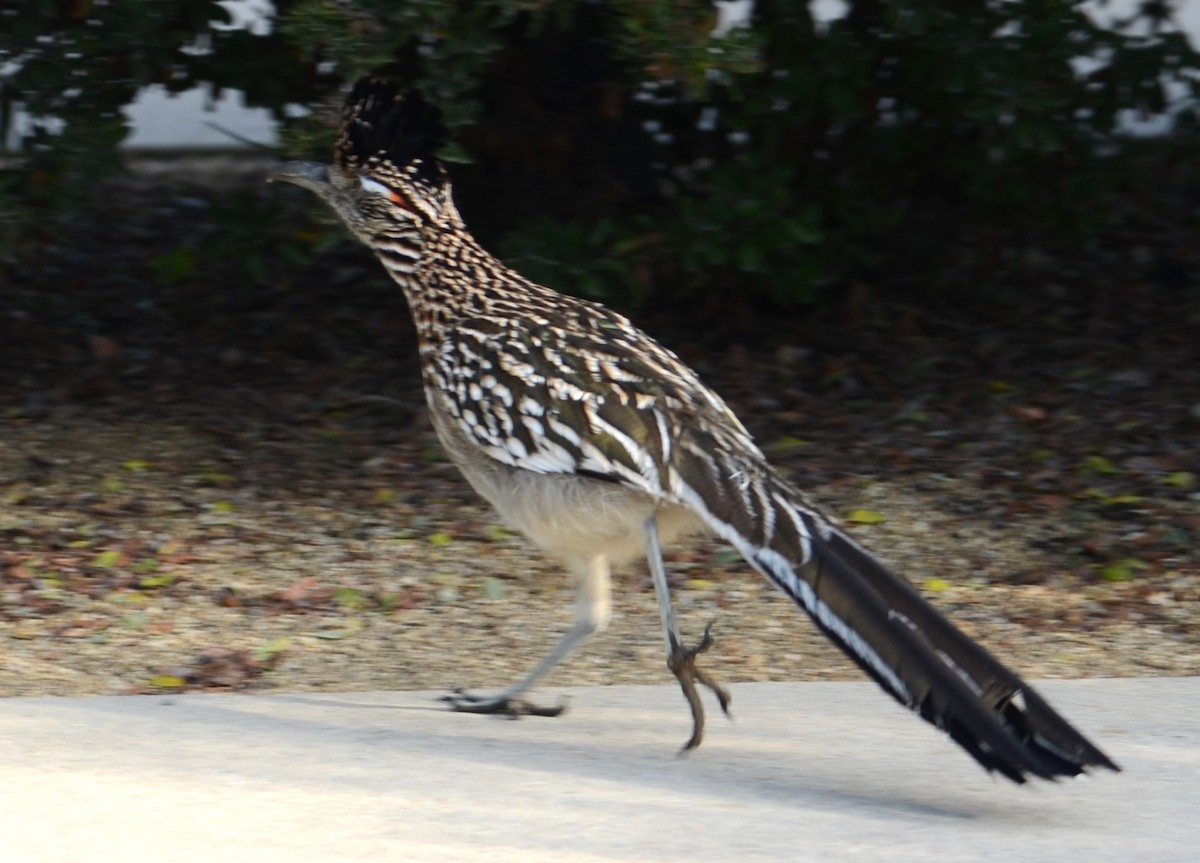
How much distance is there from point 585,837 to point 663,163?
5494 mm

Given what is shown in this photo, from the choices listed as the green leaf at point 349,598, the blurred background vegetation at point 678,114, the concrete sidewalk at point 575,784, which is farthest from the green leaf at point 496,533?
the concrete sidewalk at point 575,784

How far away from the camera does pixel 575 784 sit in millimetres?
A: 4887

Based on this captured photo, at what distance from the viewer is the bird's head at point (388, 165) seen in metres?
5.93

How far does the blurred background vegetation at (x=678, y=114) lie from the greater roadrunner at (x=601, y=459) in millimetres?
1067

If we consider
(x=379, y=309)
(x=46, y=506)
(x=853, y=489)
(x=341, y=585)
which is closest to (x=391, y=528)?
(x=341, y=585)

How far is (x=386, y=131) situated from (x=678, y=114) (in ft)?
11.5

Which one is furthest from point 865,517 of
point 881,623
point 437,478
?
point 881,623

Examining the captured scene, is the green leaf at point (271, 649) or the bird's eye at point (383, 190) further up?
the bird's eye at point (383, 190)

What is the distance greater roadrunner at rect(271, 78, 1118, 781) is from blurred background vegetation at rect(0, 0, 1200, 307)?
1.07m

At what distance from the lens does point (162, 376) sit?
920 centimetres

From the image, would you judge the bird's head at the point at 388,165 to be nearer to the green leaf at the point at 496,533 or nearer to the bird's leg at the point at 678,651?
the bird's leg at the point at 678,651

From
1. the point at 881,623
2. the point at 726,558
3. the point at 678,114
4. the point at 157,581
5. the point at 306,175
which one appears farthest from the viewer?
the point at 678,114

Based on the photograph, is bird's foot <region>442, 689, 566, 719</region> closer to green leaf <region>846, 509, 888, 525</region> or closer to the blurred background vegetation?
green leaf <region>846, 509, 888, 525</region>

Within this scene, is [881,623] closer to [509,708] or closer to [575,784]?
[575,784]
